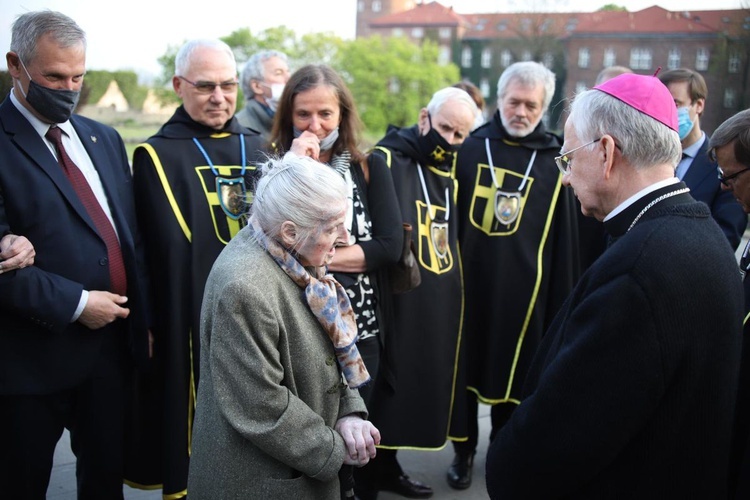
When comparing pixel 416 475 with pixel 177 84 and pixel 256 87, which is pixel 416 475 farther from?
pixel 256 87

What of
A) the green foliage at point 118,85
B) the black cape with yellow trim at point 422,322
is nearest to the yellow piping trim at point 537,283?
the black cape with yellow trim at point 422,322

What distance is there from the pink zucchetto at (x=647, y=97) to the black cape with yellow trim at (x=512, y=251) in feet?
6.57

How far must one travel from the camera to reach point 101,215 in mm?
2648

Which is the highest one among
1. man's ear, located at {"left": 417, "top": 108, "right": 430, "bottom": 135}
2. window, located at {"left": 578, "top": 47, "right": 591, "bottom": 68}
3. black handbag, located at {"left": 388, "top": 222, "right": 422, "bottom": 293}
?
window, located at {"left": 578, "top": 47, "right": 591, "bottom": 68}

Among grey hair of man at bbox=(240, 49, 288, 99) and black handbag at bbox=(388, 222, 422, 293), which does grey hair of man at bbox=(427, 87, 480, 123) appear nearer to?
black handbag at bbox=(388, 222, 422, 293)

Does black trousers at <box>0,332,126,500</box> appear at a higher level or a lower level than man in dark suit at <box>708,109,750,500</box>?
lower

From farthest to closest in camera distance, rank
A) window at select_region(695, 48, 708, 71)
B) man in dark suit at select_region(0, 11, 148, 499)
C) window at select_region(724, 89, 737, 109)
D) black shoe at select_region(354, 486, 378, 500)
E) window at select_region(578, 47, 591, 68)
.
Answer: window at select_region(578, 47, 591, 68) → window at select_region(695, 48, 708, 71) → window at select_region(724, 89, 737, 109) → black shoe at select_region(354, 486, 378, 500) → man in dark suit at select_region(0, 11, 148, 499)

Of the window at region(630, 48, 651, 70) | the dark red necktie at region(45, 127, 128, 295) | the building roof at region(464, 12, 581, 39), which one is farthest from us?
the building roof at region(464, 12, 581, 39)

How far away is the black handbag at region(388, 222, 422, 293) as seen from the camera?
9.83 feet

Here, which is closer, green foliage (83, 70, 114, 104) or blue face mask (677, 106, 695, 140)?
blue face mask (677, 106, 695, 140)

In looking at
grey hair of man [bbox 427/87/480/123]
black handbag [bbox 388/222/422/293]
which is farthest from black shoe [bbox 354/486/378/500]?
grey hair of man [bbox 427/87/480/123]

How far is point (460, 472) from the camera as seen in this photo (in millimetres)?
3703

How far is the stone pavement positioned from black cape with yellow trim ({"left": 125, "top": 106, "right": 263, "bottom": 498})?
0.79m

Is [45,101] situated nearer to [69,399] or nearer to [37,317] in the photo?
[37,317]
